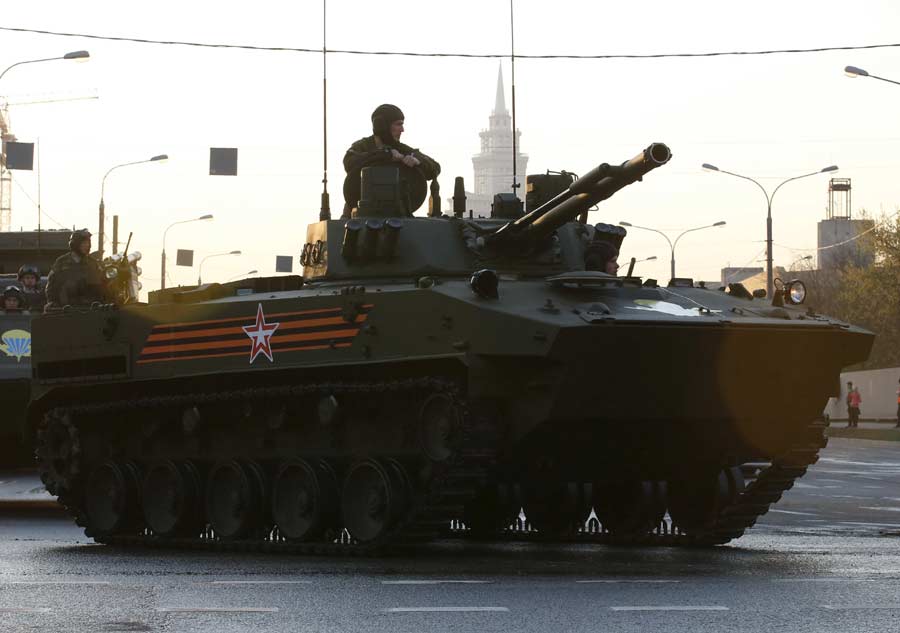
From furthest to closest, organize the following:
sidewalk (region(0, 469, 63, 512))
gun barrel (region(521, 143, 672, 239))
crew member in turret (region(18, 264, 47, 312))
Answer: crew member in turret (region(18, 264, 47, 312)) < sidewalk (region(0, 469, 63, 512)) < gun barrel (region(521, 143, 672, 239))

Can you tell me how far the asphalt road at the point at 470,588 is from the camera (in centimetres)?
1027

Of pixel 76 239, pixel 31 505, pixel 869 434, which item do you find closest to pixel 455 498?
pixel 76 239

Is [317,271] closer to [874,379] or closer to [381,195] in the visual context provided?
[381,195]

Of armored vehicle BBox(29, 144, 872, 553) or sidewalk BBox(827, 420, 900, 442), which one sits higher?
armored vehicle BBox(29, 144, 872, 553)

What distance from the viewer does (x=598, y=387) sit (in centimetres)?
1402

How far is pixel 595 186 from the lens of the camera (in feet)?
47.8

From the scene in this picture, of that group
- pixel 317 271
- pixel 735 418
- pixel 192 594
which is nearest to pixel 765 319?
pixel 735 418

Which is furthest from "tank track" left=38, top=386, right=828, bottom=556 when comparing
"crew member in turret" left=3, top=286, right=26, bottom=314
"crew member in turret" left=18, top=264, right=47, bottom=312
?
"crew member in turret" left=18, top=264, right=47, bottom=312

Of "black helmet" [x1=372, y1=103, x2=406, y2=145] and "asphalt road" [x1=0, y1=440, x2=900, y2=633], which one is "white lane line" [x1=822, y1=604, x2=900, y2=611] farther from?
"black helmet" [x1=372, y1=103, x2=406, y2=145]

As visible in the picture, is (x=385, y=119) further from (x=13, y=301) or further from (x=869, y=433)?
(x=869, y=433)

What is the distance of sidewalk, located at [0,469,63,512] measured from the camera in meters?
23.0

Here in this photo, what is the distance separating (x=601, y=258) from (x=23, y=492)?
11509mm

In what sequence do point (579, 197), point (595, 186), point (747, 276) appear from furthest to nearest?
point (747, 276) < point (579, 197) < point (595, 186)

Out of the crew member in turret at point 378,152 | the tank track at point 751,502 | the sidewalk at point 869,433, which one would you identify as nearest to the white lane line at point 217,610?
the tank track at point 751,502
